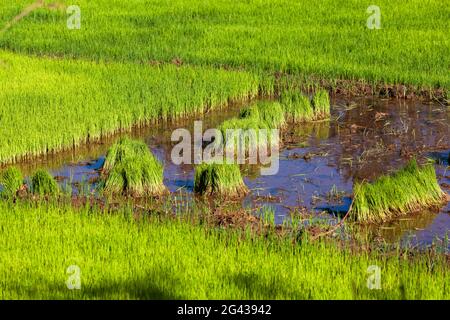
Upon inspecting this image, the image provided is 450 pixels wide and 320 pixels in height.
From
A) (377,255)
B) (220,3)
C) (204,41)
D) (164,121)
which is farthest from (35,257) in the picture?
(220,3)

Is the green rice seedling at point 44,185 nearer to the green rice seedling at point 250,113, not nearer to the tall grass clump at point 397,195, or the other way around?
the tall grass clump at point 397,195

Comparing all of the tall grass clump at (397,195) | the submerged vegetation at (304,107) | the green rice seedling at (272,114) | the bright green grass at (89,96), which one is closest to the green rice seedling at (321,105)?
the submerged vegetation at (304,107)

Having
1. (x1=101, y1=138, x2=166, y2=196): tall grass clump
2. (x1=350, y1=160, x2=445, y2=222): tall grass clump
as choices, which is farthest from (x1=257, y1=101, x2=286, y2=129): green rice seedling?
(x1=350, y1=160, x2=445, y2=222): tall grass clump

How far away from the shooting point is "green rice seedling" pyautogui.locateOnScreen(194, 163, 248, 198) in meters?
8.09

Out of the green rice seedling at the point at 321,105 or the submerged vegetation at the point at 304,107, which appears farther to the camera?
the green rice seedling at the point at 321,105

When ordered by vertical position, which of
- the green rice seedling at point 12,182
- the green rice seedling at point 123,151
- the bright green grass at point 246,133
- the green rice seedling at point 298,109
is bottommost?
the green rice seedling at point 12,182

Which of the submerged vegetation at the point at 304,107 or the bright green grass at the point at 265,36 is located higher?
the bright green grass at the point at 265,36

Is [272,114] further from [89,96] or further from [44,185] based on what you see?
[44,185]

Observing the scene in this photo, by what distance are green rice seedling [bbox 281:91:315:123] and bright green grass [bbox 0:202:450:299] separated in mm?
4347

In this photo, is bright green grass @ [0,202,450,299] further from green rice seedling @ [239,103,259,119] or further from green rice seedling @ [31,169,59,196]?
green rice seedling @ [239,103,259,119]

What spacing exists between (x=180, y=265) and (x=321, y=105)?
5705mm

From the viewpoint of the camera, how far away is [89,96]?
11.1 meters

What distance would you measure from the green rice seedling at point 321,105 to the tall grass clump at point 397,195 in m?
3.30

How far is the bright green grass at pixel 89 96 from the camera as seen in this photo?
9.77 metres
